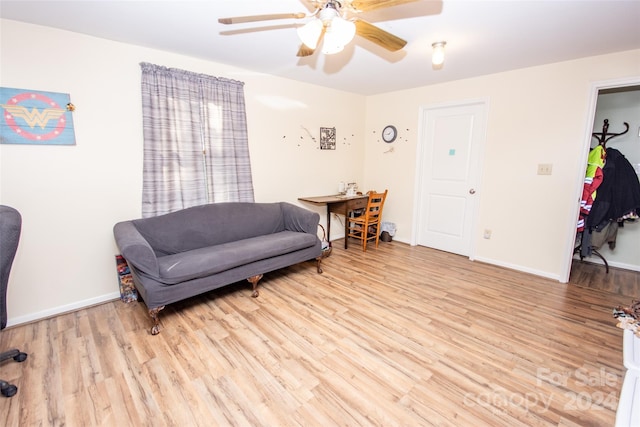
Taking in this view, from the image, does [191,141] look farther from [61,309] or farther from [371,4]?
[371,4]

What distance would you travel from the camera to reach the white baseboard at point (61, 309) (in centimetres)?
230

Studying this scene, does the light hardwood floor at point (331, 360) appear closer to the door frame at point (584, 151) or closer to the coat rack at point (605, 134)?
the door frame at point (584, 151)

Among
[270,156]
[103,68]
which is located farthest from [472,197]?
[103,68]

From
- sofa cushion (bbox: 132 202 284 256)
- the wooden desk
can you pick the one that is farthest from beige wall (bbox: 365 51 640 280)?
sofa cushion (bbox: 132 202 284 256)

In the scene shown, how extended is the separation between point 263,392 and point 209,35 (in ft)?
8.87

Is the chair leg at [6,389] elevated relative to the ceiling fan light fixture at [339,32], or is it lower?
lower

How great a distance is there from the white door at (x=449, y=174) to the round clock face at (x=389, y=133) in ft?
1.48

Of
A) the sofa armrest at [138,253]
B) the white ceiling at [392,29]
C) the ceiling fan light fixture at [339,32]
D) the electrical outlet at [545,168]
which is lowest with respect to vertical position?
the sofa armrest at [138,253]

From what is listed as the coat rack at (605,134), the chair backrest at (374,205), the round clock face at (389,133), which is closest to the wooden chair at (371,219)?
the chair backrest at (374,205)

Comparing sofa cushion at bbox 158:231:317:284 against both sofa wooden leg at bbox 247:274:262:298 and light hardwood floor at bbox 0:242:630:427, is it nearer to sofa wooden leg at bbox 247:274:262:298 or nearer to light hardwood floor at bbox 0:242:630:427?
sofa wooden leg at bbox 247:274:262:298

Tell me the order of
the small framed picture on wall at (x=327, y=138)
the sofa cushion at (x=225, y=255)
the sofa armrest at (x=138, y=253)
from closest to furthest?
the sofa armrest at (x=138, y=253)
the sofa cushion at (x=225, y=255)
the small framed picture on wall at (x=327, y=138)

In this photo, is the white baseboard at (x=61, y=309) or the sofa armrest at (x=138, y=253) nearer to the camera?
the sofa armrest at (x=138, y=253)

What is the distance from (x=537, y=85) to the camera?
3121 millimetres

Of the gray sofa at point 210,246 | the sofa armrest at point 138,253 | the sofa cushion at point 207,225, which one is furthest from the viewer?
the sofa cushion at point 207,225
